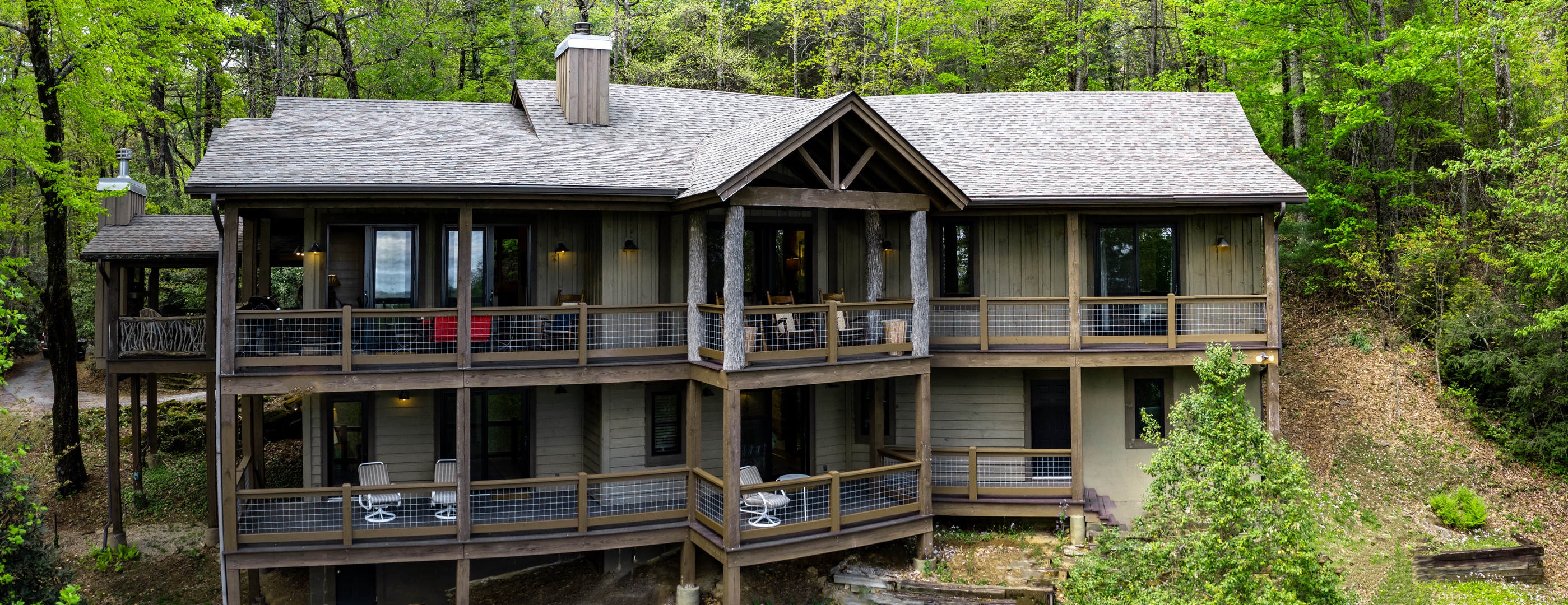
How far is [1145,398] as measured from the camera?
15.8 meters

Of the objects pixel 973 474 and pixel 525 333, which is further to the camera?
pixel 973 474

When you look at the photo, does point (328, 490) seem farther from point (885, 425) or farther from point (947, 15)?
point (947, 15)

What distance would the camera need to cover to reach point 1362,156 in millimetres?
23750

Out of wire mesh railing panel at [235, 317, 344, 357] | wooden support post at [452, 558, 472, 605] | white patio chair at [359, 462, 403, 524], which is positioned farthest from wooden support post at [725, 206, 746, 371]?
wire mesh railing panel at [235, 317, 344, 357]

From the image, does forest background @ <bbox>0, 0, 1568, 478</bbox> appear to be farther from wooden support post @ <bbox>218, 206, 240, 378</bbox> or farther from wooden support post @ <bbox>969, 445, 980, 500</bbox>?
wooden support post @ <bbox>969, 445, 980, 500</bbox>

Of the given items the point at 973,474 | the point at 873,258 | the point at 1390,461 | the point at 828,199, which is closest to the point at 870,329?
the point at 873,258

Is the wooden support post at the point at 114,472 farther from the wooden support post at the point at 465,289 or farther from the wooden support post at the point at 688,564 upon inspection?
the wooden support post at the point at 688,564

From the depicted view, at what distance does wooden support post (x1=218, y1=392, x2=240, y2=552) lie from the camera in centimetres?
1157

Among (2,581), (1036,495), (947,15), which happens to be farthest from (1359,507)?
(947,15)

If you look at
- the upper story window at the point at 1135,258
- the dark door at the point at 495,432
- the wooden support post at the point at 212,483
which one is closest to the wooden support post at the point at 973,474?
the upper story window at the point at 1135,258

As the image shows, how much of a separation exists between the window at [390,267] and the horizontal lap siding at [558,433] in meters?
2.52

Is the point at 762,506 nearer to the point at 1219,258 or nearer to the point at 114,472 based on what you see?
the point at 1219,258

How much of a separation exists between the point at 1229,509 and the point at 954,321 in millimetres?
6837

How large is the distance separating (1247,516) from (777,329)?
21.4 ft
